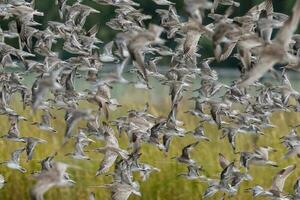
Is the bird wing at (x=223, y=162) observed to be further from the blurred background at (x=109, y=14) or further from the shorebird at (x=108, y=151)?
the blurred background at (x=109, y=14)

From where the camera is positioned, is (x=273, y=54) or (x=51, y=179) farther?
(x=51, y=179)

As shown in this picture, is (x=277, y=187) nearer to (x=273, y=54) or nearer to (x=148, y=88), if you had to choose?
(x=148, y=88)

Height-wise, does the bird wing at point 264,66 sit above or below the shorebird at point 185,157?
above

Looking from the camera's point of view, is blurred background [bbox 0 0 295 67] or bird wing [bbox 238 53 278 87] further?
blurred background [bbox 0 0 295 67]

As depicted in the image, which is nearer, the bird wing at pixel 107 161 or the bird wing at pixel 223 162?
the bird wing at pixel 107 161

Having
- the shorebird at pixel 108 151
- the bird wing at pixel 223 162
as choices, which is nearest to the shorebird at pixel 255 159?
the bird wing at pixel 223 162

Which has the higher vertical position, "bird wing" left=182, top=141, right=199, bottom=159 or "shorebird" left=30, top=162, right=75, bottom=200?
"shorebird" left=30, top=162, right=75, bottom=200

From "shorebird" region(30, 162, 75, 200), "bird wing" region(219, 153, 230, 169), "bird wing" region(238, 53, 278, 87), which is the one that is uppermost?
"bird wing" region(238, 53, 278, 87)

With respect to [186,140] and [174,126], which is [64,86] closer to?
[174,126]

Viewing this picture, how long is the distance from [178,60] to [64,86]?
1.21m

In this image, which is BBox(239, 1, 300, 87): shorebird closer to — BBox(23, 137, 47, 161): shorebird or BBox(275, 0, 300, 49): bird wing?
BBox(275, 0, 300, 49): bird wing

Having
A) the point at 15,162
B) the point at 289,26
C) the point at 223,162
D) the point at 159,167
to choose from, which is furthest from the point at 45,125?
the point at 289,26

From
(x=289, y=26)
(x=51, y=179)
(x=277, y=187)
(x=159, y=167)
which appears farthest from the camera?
(x=159, y=167)

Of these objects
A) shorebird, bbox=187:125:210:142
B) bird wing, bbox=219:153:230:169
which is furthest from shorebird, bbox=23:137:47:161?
bird wing, bbox=219:153:230:169
